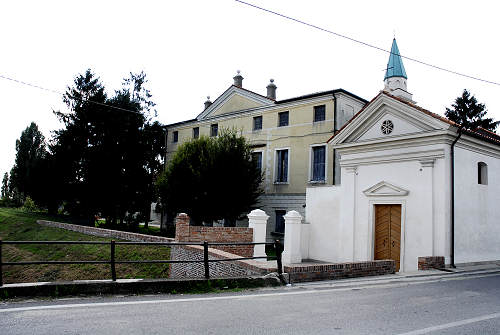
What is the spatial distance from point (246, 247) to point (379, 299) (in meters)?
8.94

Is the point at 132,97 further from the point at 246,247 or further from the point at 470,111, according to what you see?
the point at 470,111

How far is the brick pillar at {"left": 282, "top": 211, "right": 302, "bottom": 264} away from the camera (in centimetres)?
1728

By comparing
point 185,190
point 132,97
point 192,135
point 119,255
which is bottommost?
point 119,255

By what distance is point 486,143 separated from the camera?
1658 cm

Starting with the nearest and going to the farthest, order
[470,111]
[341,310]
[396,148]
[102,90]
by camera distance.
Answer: [341,310] < [396,148] < [102,90] < [470,111]

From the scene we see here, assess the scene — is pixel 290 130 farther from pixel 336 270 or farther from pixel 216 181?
pixel 336 270

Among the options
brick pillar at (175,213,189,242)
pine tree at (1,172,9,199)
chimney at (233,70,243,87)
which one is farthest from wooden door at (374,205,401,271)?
pine tree at (1,172,9,199)

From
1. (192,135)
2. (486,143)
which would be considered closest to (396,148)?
(486,143)

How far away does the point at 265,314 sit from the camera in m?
6.33

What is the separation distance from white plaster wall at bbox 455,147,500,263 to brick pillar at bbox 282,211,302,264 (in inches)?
237

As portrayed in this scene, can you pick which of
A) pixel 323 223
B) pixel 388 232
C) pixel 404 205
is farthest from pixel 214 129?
pixel 404 205

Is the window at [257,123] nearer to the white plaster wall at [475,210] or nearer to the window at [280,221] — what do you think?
the window at [280,221]

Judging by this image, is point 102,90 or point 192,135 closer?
point 192,135

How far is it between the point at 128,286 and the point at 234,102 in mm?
23042
